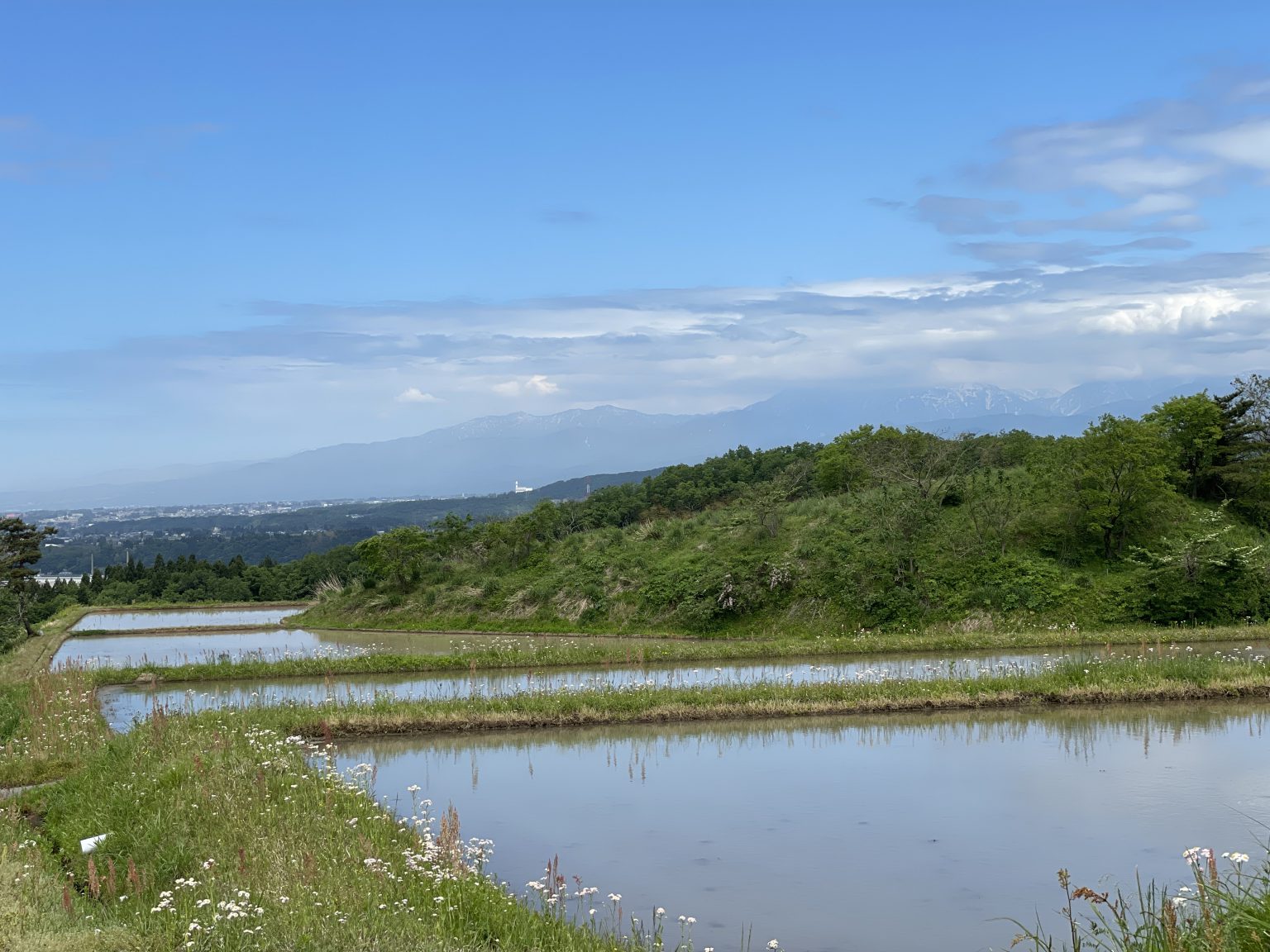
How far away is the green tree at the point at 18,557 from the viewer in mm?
40656

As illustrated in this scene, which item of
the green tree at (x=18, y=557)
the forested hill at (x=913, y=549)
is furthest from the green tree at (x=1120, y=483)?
the green tree at (x=18, y=557)

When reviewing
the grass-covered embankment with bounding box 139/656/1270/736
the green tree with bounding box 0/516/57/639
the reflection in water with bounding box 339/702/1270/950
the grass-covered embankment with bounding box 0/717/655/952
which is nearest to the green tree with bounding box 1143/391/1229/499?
the grass-covered embankment with bounding box 139/656/1270/736

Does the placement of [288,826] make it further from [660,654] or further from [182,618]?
[182,618]

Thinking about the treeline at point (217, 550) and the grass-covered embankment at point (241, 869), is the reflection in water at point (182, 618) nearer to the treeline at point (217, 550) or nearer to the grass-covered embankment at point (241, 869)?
the grass-covered embankment at point (241, 869)

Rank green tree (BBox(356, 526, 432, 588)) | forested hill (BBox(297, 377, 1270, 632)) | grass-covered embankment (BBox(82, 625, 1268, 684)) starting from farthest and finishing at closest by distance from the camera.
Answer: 1. green tree (BBox(356, 526, 432, 588))
2. forested hill (BBox(297, 377, 1270, 632))
3. grass-covered embankment (BBox(82, 625, 1268, 684))

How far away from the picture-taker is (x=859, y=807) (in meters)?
13.1

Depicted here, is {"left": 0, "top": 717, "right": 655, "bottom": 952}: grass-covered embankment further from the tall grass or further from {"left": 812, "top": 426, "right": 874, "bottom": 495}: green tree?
{"left": 812, "top": 426, "right": 874, "bottom": 495}: green tree

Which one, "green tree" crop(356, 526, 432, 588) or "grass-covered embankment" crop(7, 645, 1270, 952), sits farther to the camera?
"green tree" crop(356, 526, 432, 588)

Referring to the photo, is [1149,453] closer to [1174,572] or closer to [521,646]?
[1174,572]

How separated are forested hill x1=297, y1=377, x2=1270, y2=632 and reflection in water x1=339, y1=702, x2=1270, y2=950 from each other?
1247 centimetres

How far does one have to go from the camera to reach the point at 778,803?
13.4 metres

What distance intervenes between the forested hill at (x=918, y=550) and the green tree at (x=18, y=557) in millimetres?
11120

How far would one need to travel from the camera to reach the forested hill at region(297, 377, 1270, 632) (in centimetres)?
3072

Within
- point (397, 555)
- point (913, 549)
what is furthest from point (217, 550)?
point (913, 549)
